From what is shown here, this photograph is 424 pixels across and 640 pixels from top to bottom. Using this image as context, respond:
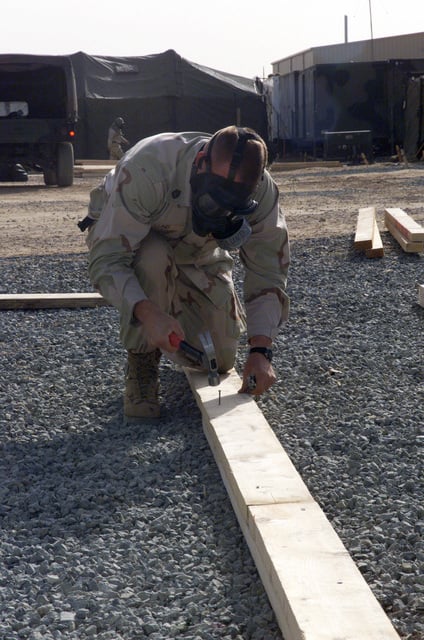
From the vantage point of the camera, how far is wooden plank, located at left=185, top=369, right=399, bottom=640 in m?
2.24

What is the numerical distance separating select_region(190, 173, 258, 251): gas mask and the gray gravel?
32.7 inches

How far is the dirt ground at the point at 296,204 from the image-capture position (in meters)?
10.7

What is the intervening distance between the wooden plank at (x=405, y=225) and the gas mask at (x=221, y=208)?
4.86m

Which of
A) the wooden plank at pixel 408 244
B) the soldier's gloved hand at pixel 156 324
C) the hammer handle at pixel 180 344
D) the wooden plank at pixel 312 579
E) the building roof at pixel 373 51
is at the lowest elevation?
the wooden plank at pixel 312 579

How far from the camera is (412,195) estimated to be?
599 inches

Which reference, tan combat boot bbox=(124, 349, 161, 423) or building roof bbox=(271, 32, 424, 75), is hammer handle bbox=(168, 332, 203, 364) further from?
building roof bbox=(271, 32, 424, 75)

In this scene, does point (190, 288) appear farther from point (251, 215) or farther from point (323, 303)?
point (323, 303)

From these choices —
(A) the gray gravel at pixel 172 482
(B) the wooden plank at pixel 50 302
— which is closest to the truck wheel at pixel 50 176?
(B) the wooden plank at pixel 50 302

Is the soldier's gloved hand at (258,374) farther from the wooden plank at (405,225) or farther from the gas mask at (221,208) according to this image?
the wooden plank at (405,225)

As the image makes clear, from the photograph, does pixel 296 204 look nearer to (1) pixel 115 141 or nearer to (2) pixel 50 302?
(2) pixel 50 302

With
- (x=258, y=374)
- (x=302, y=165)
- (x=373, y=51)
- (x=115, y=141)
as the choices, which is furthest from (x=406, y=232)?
(x=373, y=51)

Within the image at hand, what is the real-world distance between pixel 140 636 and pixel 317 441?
1.55 metres

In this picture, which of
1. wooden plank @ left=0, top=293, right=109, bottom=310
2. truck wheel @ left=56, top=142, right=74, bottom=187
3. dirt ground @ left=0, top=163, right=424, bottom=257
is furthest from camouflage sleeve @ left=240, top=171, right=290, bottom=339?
truck wheel @ left=56, top=142, right=74, bottom=187

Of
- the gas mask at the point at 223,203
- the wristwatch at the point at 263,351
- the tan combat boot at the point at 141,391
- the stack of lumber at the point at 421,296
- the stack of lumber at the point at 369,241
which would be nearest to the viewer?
the gas mask at the point at 223,203
